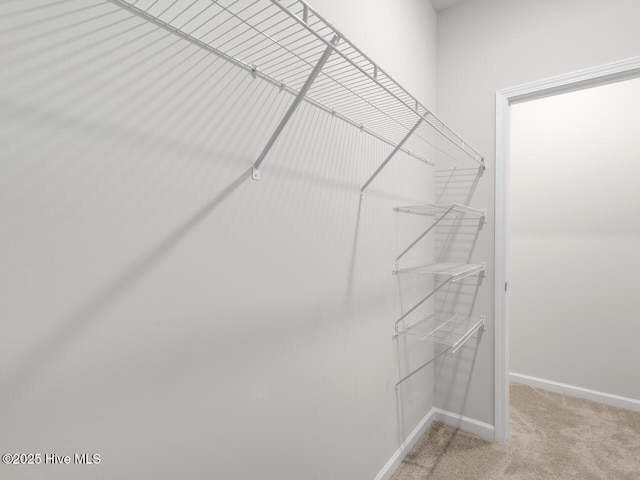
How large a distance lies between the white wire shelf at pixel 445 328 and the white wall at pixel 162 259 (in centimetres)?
A: 59

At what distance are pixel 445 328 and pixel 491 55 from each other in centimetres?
163

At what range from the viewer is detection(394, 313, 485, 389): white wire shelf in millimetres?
1671

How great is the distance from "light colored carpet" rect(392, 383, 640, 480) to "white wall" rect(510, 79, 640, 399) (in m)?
0.38

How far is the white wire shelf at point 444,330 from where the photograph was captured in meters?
1.67

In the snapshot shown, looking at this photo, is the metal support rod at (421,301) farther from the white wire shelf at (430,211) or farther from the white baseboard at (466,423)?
the white baseboard at (466,423)

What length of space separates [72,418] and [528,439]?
2.33 meters

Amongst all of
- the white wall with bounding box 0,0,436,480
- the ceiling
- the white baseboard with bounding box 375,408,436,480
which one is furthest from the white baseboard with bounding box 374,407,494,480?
the ceiling

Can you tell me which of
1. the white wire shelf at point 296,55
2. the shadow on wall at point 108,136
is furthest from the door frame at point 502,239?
the shadow on wall at point 108,136

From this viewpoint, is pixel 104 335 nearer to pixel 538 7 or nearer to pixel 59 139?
pixel 59 139

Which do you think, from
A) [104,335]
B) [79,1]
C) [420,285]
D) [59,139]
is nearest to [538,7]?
[420,285]

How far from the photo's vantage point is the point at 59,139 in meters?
0.55

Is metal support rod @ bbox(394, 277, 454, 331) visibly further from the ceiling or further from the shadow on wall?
the ceiling

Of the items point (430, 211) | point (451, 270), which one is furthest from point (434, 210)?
point (451, 270)

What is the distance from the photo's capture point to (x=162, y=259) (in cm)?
70
